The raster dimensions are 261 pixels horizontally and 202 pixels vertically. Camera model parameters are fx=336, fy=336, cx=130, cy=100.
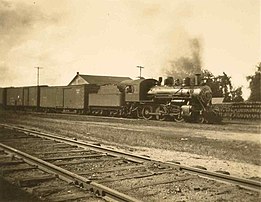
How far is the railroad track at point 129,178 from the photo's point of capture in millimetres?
2500

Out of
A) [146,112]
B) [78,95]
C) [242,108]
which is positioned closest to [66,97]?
[78,95]

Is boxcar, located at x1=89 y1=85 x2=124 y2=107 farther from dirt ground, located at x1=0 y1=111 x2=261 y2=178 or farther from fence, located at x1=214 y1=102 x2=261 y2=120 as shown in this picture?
dirt ground, located at x1=0 y1=111 x2=261 y2=178

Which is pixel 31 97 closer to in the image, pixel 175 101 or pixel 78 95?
pixel 78 95

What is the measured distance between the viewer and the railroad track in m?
2.50

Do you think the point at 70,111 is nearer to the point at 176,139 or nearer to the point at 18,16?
the point at 176,139

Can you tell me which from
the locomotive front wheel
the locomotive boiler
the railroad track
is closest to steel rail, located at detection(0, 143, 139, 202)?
the railroad track

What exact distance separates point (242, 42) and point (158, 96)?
8.87m

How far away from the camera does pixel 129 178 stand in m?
2.99

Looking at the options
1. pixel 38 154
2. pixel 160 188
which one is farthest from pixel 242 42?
pixel 38 154

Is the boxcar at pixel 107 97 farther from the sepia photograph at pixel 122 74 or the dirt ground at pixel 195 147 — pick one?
the sepia photograph at pixel 122 74

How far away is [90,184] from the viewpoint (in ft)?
8.73

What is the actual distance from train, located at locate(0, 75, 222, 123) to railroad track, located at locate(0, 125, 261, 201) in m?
3.73

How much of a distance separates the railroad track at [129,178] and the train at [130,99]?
3.73 m

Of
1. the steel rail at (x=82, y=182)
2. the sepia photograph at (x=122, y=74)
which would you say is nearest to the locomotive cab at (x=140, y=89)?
the sepia photograph at (x=122, y=74)
